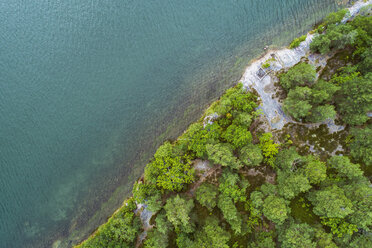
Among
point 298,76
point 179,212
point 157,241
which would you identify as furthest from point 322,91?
point 157,241

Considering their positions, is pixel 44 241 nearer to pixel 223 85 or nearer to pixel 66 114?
pixel 66 114

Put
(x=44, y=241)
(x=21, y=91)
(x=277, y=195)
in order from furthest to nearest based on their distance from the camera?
1. (x=21, y=91)
2. (x=44, y=241)
3. (x=277, y=195)

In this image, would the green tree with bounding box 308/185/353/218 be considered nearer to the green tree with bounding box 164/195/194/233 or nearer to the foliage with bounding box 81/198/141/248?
the green tree with bounding box 164/195/194/233

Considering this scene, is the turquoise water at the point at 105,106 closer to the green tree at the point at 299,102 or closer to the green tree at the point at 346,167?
the green tree at the point at 299,102

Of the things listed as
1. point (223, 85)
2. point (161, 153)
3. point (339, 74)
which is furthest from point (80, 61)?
point (339, 74)

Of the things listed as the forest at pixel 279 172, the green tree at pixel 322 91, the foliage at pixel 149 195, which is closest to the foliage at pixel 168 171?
the forest at pixel 279 172

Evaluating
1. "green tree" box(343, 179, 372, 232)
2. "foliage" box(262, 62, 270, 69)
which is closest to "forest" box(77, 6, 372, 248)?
"green tree" box(343, 179, 372, 232)
